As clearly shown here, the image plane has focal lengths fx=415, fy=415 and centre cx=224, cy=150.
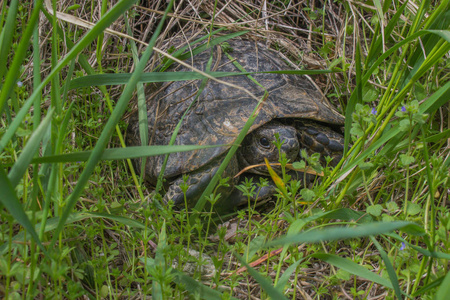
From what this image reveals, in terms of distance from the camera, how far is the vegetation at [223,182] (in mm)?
1174

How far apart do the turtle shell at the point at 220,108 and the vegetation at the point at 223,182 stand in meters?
0.20

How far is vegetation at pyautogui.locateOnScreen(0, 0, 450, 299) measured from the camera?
1174mm

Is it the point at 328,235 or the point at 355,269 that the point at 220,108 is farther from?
the point at 328,235

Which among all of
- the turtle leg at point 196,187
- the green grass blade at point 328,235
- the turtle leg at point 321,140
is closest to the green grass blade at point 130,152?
the green grass blade at point 328,235

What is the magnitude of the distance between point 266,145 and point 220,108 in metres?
0.36

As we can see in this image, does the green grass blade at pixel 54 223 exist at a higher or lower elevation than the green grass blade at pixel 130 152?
lower

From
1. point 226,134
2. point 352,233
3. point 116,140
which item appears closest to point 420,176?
point 226,134

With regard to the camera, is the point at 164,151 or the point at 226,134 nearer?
the point at 164,151

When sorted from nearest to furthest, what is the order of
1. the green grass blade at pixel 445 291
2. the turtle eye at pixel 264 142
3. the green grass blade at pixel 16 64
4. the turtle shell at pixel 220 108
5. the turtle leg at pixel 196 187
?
the green grass blade at pixel 445 291 < the green grass blade at pixel 16 64 < the turtle leg at pixel 196 187 < the turtle shell at pixel 220 108 < the turtle eye at pixel 264 142

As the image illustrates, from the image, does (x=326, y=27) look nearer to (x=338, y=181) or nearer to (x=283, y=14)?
(x=283, y=14)

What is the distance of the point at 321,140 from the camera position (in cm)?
262

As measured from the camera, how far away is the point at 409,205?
1541mm

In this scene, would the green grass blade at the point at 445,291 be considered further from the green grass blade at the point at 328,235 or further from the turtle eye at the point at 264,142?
the turtle eye at the point at 264,142

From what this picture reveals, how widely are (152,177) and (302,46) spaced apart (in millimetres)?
1492
